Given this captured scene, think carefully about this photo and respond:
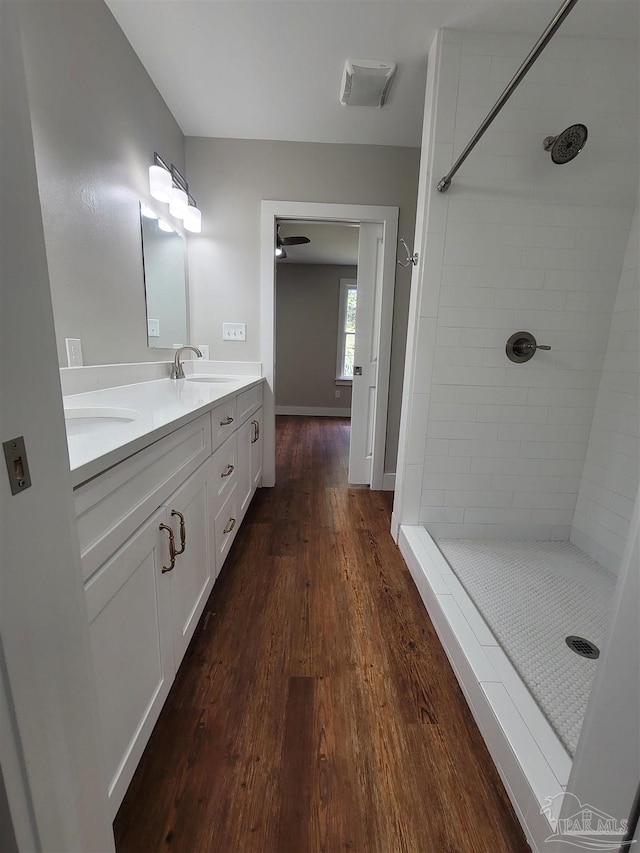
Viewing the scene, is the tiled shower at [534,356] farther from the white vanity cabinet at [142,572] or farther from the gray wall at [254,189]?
the white vanity cabinet at [142,572]

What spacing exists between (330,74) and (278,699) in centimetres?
274

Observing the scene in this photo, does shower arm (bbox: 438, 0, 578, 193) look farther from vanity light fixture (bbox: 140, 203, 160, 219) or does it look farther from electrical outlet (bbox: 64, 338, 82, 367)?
electrical outlet (bbox: 64, 338, 82, 367)

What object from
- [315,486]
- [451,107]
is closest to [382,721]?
[315,486]

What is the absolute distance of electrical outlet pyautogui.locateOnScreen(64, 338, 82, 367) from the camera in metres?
1.28

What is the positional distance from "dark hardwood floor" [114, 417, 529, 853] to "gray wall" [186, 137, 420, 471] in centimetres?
196

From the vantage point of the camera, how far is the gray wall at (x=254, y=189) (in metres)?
2.29

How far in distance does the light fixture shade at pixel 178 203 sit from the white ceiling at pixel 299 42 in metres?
0.51

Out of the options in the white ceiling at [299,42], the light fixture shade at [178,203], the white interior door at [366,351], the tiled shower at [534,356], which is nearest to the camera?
the white ceiling at [299,42]

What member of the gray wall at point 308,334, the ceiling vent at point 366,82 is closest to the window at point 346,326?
the gray wall at point 308,334

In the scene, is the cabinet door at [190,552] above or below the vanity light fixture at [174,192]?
below

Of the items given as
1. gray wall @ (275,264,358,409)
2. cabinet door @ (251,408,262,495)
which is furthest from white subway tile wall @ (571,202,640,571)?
gray wall @ (275,264,358,409)

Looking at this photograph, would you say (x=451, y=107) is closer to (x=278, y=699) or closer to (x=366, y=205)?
(x=366, y=205)

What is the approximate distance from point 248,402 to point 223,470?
0.63 metres

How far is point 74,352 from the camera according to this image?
51.3 inches
